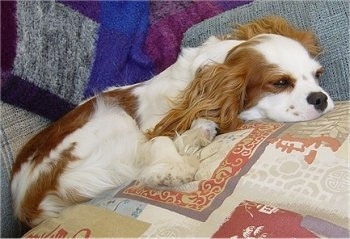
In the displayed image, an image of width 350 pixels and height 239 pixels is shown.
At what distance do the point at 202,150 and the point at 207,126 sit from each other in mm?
179

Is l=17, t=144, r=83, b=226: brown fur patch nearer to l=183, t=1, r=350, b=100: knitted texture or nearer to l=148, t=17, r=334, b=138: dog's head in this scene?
l=148, t=17, r=334, b=138: dog's head

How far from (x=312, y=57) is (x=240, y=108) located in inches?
10.9

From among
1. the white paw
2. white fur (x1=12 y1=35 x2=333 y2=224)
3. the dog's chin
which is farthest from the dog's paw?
the dog's chin

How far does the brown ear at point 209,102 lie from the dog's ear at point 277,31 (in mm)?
204

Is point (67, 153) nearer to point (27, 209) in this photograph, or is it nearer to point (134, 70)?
point (27, 209)

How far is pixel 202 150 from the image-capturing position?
1.51 metres

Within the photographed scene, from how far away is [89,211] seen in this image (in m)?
1.33

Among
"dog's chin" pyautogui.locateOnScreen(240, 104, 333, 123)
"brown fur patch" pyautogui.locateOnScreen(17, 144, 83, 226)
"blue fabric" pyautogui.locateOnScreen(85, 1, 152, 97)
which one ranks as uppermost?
"blue fabric" pyautogui.locateOnScreen(85, 1, 152, 97)

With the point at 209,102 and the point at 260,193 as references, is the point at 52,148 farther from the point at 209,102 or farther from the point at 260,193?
the point at 260,193

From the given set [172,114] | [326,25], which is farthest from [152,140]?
[326,25]

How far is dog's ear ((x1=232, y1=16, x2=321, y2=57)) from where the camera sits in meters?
1.77

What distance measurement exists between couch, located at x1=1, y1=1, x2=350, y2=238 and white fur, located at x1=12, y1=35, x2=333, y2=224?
63mm

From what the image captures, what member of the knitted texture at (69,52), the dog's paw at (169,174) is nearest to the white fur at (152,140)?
the dog's paw at (169,174)

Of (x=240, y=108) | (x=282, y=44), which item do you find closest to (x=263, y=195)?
(x=240, y=108)
